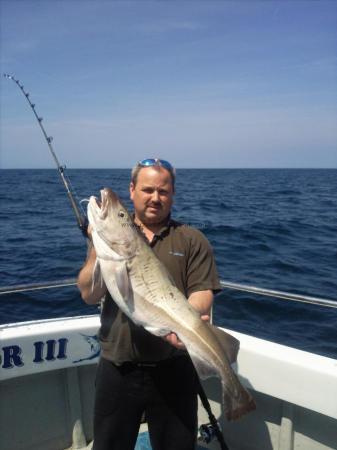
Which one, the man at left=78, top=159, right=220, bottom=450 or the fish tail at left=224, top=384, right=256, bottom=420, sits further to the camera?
the man at left=78, top=159, right=220, bottom=450

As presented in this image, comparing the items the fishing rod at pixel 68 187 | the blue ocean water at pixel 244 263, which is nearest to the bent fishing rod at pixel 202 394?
the fishing rod at pixel 68 187

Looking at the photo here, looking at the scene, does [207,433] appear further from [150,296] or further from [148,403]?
[150,296]

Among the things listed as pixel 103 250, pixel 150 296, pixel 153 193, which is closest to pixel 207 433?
pixel 150 296

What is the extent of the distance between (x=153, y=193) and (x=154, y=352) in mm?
1056

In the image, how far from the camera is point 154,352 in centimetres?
278

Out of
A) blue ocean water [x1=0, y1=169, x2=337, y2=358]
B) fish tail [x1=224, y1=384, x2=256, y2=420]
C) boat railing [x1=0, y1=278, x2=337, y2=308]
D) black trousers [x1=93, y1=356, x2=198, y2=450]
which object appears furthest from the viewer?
blue ocean water [x1=0, y1=169, x2=337, y2=358]

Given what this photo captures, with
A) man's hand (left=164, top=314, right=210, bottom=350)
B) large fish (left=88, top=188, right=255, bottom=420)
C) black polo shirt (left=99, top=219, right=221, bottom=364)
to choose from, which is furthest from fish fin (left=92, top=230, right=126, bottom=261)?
man's hand (left=164, top=314, right=210, bottom=350)

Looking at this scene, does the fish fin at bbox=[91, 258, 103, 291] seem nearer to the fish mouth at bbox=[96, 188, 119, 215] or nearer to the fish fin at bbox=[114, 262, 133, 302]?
the fish fin at bbox=[114, 262, 133, 302]

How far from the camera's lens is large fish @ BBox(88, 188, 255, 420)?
2.60 meters

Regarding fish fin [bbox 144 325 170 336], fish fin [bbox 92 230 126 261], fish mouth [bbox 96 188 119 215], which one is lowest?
fish fin [bbox 144 325 170 336]

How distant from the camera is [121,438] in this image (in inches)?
114

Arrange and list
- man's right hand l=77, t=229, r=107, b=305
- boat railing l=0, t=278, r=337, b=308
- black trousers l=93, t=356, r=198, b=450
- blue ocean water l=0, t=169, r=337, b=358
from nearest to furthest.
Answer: man's right hand l=77, t=229, r=107, b=305 < black trousers l=93, t=356, r=198, b=450 < boat railing l=0, t=278, r=337, b=308 < blue ocean water l=0, t=169, r=337, b=358

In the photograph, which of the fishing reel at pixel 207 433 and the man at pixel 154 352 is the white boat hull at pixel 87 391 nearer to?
the fishing reel at pixel 207 433

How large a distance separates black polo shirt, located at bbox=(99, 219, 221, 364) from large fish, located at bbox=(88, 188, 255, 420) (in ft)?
0.58
